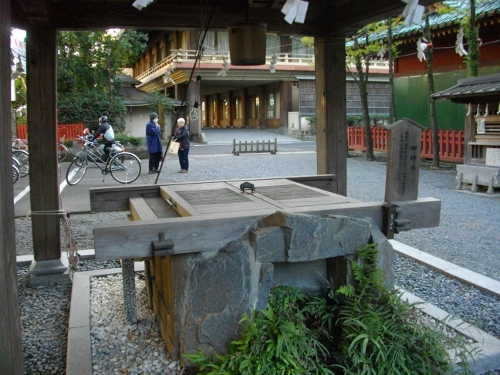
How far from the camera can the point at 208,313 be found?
295 cm

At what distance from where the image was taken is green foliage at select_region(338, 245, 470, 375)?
2809 millimetres

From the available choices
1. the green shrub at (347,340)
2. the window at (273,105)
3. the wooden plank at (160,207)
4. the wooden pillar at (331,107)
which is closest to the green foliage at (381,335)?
the green shrub at (347,340)

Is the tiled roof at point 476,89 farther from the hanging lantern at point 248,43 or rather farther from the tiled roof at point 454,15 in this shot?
the hanging lantern at point 248,43

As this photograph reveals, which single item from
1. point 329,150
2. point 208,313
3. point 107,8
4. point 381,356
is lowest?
point 381,356

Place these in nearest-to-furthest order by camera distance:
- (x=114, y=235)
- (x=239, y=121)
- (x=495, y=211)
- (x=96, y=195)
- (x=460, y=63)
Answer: (x=114, y=235) < (x=96, y=195) < (x=495, y=211) < (x=460, y=63) < (x=239, y=121)

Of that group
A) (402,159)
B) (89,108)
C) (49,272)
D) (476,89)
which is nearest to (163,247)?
(402,159)

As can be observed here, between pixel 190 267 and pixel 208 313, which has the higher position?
pixel 190 267

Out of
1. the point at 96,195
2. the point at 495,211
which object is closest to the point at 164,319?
the point at 96,195

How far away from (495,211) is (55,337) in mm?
7328

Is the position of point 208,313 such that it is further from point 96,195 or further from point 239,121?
point 239,121

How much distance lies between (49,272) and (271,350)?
9.94 feet

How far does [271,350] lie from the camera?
2.76m

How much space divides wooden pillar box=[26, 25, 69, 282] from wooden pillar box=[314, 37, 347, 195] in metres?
2.59

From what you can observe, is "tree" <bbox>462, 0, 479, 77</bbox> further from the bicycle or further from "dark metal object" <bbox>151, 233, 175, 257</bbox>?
"dark metal object" <bbox>151, 233, 175, 257</bbox>
